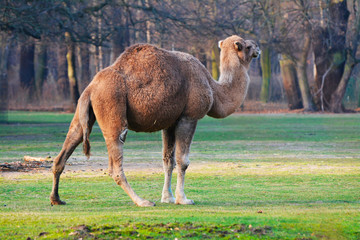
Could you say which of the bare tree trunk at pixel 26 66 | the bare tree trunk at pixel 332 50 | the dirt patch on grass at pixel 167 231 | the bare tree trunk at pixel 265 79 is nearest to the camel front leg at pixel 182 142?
the dirt patch on grass at pixel 167 231

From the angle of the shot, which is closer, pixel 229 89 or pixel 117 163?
pixel 117 163

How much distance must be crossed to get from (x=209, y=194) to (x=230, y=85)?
5.97 feet

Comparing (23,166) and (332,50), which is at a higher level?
(332,50)

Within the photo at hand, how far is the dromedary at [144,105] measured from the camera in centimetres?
1026

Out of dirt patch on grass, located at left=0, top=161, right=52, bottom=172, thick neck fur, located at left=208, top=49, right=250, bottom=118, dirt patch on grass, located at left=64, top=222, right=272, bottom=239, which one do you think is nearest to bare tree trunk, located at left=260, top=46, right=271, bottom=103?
dirt patch on grass, located at left=0, top=161, right=52, bottom=172

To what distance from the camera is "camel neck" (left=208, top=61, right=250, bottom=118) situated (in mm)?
11570

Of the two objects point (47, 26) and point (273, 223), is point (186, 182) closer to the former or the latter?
point (273, 223)

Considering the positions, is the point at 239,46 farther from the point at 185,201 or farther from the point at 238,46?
the point at 185,201

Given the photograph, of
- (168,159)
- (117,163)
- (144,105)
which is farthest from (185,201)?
(144,105)

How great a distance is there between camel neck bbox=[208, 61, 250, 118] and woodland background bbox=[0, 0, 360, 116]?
16.8m

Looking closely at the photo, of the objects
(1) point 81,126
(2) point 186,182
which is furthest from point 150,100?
(2) point 186,182

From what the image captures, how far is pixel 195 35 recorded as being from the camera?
3569cm

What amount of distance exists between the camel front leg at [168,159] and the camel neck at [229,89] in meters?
0.84

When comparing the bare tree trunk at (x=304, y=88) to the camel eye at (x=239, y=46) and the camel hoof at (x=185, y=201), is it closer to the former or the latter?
the camel eye at (x=239, y=46)
